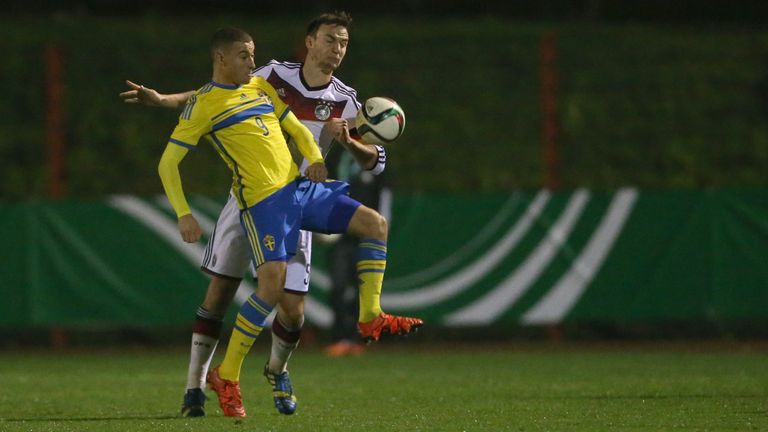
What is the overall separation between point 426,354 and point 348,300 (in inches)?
39.7

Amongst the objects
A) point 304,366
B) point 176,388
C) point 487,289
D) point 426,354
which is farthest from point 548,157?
point 176,388

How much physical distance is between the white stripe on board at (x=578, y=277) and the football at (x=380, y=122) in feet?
20.7

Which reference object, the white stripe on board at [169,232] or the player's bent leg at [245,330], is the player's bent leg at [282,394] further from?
the white stripe on board at [169,232]

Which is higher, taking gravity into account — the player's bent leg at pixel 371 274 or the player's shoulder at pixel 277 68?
the player's shoulder at pixel 277 68

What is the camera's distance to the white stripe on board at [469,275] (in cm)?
1370

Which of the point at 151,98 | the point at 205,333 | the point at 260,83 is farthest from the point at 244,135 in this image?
the point at 205,333

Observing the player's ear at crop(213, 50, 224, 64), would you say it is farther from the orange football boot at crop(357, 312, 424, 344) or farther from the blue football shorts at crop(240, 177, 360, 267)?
the orange football boot at crop(357, 312, 424, 344)

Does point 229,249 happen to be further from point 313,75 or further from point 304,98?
point 313,75

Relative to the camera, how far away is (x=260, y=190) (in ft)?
24.8

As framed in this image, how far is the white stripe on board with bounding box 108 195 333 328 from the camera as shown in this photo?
45.0 feet

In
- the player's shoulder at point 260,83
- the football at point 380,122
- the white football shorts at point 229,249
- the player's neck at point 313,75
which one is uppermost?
the player's neck at point 313,75

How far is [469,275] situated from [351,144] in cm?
621

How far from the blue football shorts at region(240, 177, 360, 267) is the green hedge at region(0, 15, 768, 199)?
8163mm

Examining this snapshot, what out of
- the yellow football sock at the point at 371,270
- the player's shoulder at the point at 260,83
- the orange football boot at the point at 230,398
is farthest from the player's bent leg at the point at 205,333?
the player's shoulder at the point at 260,83
